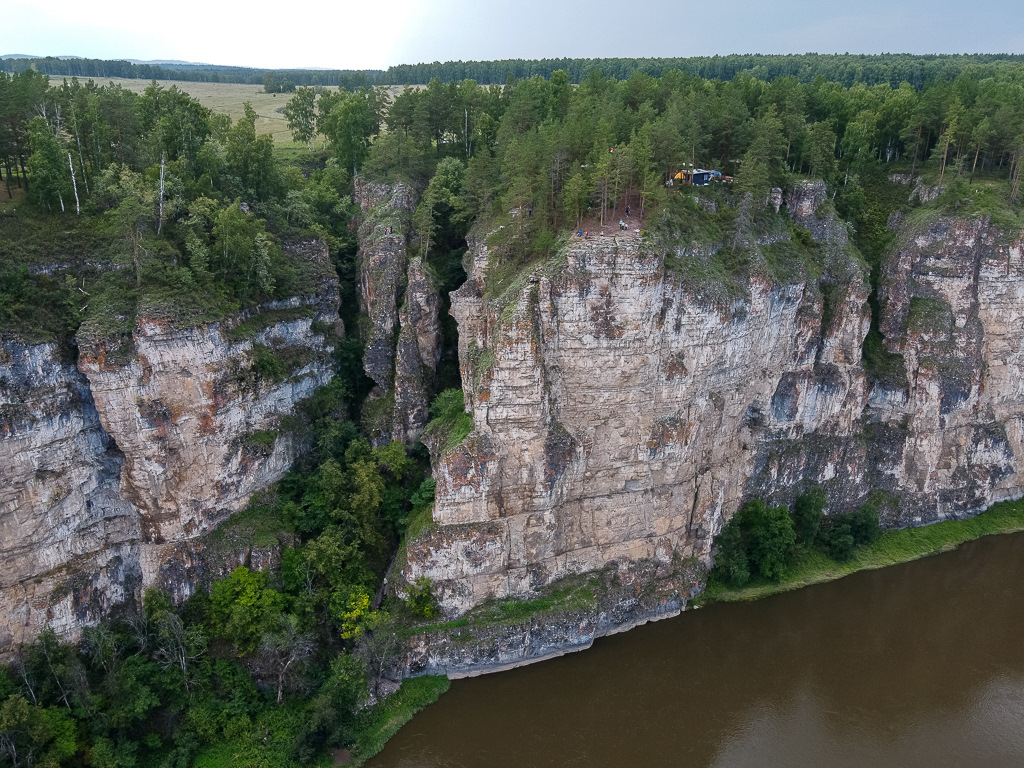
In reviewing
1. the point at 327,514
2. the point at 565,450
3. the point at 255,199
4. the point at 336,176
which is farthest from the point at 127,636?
the point at 336,176

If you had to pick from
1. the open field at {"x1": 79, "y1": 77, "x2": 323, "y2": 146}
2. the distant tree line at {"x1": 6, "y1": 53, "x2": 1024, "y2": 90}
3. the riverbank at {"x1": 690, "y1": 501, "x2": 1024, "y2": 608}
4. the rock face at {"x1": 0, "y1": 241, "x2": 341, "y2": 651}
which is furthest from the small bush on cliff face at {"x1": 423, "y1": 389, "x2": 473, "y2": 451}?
the distant tree line at {"x1": 6, "y1": 53, "x2": 1024, "y2": 90}

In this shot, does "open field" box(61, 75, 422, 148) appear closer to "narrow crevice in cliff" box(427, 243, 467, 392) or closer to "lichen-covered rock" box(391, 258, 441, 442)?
"narrow crevice in cliff" box(427, 243, 467, 392)

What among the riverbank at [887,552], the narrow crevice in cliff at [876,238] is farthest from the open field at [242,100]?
the riverbank at [887,552]

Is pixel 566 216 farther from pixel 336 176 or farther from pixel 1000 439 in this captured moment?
pixel 1000 439

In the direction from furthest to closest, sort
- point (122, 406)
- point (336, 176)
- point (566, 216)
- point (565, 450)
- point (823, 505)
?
1. point (336, 176)
2. point (823, 505)
3. point (566, 216)
4. point (565, 450)
5. point (122, 406)

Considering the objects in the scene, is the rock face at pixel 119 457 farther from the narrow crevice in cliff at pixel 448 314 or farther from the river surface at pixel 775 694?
the river surface at pixel 775 694

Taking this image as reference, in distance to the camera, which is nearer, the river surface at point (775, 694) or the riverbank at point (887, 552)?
the river surface at point (775, 694)
